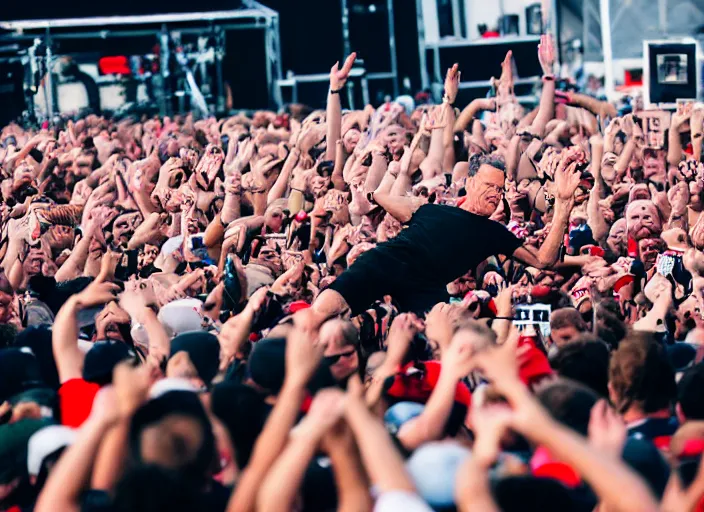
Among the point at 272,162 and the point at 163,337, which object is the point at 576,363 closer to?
the point at 163,337

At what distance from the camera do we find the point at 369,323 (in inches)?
286

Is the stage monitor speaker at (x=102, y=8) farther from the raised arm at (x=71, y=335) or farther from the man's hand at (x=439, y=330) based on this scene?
the man's hand at (x=439, y=330)

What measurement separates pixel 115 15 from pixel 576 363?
21.6 m

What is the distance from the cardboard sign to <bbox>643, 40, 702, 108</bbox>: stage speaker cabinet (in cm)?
81

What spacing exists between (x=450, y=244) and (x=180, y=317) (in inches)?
50.4

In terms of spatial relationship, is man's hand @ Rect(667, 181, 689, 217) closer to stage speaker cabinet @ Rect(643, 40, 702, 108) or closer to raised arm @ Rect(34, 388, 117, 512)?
stage speaker cabinet @ Rect(643, 40, 702, 108)

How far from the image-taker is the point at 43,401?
4.94m

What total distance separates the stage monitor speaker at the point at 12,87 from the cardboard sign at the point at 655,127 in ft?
47.5

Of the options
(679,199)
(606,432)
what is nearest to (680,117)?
(679,199)

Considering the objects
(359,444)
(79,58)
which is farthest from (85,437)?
(79,58)

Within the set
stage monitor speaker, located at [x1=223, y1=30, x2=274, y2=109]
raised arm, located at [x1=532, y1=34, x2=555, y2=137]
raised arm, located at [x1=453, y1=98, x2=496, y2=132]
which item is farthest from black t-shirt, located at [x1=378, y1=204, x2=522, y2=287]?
stage monitor speaker, located at [x1=223, y1=30, x2=274, y2=109]

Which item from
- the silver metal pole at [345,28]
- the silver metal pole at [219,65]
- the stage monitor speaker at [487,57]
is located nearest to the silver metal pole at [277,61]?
the silver metal pole at [219,65]

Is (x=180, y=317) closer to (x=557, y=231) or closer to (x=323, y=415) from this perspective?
(x=557, y=231)

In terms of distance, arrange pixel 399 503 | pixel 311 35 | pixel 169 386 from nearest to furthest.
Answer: pixel 399 503, pixel 169 386, pixel 311 35
